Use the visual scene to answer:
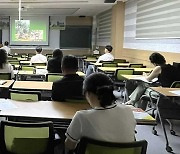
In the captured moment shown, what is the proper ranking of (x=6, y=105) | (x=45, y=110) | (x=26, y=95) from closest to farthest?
(x=45, y=110), (x=6, y=105), (x=26, y=95)

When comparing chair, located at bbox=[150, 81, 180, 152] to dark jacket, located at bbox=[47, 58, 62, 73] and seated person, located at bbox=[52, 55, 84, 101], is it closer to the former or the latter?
seated person, located at bbox=[52, 55, 84, 101]

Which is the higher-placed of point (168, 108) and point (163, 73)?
point (163, 73)

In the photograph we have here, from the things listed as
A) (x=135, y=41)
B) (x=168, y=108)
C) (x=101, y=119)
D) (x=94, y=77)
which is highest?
(x=135, y=41)

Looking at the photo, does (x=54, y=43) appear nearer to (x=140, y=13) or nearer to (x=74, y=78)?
(x=140, y=13)

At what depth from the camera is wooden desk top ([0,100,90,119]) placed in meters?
2.64

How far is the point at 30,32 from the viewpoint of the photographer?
16000 millimetres

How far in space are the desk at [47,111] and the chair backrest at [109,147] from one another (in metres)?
0.68

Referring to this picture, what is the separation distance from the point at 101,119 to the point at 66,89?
143cm

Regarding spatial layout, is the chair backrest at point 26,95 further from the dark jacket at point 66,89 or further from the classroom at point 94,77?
the dark jacket at point 66,89

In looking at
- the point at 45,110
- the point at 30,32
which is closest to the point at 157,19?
the point at 45,110

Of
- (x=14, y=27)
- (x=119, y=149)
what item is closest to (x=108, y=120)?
(x=119, y=149)

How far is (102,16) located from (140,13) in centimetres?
534

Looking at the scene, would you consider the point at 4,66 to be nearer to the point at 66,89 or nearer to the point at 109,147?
the point at 66,89

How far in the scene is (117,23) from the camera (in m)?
12.2
